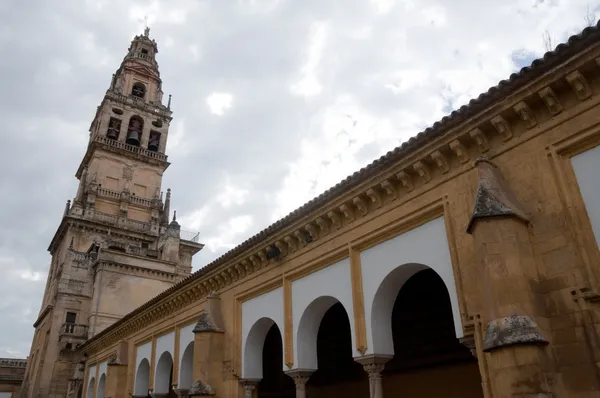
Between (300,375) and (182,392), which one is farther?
(182,392)

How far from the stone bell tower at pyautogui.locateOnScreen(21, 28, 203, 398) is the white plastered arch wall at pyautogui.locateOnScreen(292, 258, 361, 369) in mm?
19799

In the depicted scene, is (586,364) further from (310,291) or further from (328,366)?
(328,366)

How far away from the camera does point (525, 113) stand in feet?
24.6

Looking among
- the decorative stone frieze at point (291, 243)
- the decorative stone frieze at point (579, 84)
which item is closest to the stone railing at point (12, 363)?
the decorative stone frieze at point (291, 243)

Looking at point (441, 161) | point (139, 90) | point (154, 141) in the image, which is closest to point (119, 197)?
point (154, 141)

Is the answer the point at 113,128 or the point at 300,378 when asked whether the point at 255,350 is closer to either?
the point at 300,378

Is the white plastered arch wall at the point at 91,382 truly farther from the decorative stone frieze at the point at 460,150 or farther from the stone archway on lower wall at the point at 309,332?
the decorative stone frieze at the point at 460,150

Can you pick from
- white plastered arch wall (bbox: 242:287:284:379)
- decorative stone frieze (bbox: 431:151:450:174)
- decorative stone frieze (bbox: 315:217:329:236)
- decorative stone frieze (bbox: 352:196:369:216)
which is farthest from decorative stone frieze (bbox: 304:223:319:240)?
decorative stone frieze (bbox: 431:151:450:174)

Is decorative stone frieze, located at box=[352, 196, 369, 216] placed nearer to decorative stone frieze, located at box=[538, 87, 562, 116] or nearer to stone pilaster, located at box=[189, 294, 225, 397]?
decorative stone frieze, located at box=[538, 87, 562, 116]

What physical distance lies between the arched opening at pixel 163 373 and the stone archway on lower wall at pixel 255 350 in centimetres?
528

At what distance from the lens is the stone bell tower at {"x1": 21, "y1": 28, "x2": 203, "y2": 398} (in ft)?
93.0

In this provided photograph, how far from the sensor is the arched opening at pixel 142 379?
61.1ft

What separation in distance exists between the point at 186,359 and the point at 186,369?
0.30 m

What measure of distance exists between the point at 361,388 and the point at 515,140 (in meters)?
9.52
